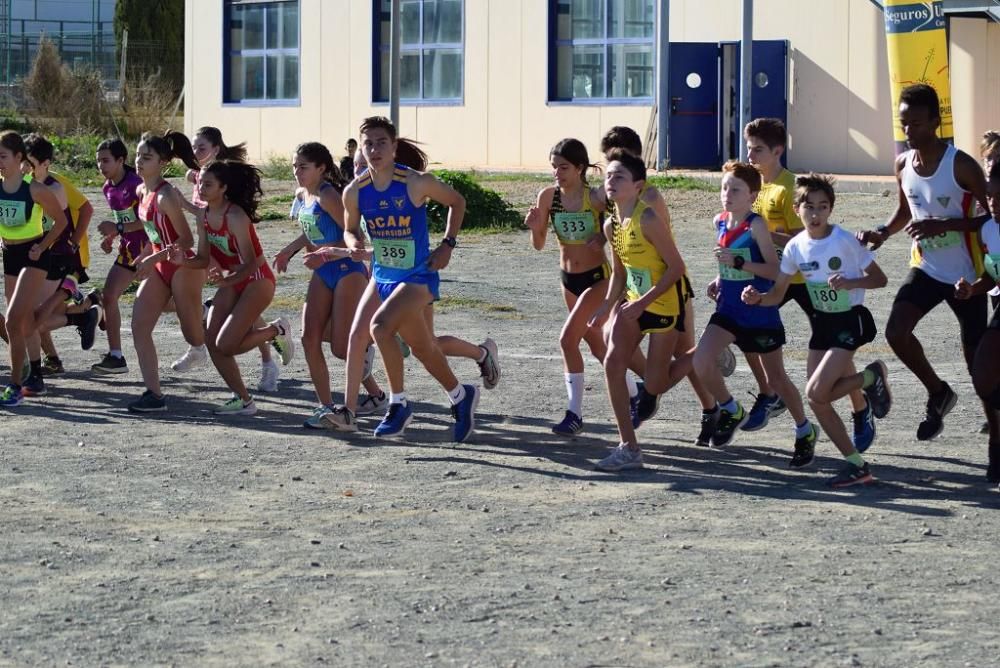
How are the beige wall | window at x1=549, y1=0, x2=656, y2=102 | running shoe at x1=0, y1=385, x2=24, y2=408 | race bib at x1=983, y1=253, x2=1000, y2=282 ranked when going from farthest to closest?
window at x1=549, y1=0, x2=656, y2=102, the beige wall, running shoe at x1=0, y1=385, x2=24, y2=408, race bib at x1=983, y1=253, x2=1000, y2=282

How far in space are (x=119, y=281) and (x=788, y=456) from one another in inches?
203

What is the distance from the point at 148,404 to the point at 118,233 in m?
1.79

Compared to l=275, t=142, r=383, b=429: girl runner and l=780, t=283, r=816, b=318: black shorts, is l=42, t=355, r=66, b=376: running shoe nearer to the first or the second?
l=275, t=142, r=383, b=429: girl runner

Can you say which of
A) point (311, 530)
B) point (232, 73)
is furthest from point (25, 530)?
point (232, 73)

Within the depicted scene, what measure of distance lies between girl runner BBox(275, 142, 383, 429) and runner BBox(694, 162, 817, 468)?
7.54 feet

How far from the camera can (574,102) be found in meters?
32.4

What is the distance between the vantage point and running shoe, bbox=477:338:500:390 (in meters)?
10.2

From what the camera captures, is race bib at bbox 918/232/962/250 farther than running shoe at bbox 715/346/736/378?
No

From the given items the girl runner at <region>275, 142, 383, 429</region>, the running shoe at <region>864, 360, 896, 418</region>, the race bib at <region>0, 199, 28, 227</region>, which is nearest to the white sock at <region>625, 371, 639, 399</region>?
the running shoe at <region>864, 360, 896, 418</region>

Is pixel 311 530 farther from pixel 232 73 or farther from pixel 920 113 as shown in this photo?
pixel 232 73

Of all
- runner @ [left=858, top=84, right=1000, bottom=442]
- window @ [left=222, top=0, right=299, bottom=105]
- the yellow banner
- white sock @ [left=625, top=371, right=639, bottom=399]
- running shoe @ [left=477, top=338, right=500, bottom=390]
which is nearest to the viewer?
runner @ [left=858, top=84, right=1000, bottom=442]

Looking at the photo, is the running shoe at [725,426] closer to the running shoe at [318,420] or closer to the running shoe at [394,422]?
the running shoe at [394,422]

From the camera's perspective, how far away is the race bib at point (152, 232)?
10523 mm

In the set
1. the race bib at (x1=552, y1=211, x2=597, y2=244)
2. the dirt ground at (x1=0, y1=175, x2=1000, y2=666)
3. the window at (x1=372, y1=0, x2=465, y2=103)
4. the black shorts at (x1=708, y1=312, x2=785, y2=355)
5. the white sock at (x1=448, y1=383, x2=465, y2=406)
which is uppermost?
the window at (x1=372, y1=0, x2=465, y2=103)
